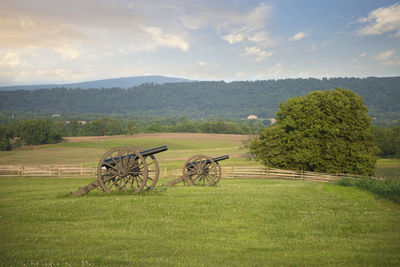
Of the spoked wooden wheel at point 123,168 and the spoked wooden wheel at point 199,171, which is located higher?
the spoked wooden wheel at point 123,168

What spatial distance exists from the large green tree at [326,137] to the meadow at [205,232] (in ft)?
63.2

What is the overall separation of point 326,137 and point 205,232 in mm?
26696

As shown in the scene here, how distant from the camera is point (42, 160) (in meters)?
51.1

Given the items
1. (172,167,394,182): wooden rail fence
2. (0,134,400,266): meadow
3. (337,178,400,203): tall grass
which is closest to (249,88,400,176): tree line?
(172,167,394,182): wooden rail fence

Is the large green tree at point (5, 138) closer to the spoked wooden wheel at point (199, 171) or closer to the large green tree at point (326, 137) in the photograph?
the large green tree at point (326, 137)

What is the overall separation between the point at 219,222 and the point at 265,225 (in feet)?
4.28

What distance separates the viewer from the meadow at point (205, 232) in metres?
6.46

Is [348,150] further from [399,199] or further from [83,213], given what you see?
[83,213]

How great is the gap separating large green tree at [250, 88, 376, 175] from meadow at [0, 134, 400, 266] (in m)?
19.3

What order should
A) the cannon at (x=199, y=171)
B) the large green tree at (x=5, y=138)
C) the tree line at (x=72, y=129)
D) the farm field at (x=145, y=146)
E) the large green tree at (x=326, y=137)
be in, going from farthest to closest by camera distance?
the tree line at (x=72, y=129) < the large green tree at (x=5, y=138) < the farm field at (x=145, y=146) < the large green tree at (x=326, y=137) < the cannon at (x=199, y=171)

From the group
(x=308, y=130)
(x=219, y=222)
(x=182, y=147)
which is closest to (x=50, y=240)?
(x=219, y=222)

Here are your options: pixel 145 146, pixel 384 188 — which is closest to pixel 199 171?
pixel 384 188

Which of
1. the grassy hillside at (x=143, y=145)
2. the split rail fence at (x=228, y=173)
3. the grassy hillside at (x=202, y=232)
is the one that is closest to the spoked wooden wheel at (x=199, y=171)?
the grassy hillside at (x=202, y=232)

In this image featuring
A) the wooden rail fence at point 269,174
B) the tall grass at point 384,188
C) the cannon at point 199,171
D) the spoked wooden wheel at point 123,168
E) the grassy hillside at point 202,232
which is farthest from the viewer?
the wooden rail fence at point 269,174
